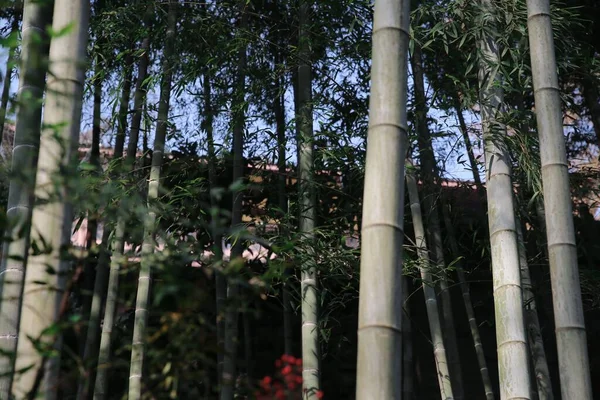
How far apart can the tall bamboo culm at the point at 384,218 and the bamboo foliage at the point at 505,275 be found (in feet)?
3.53

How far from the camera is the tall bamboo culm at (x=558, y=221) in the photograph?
114 inches

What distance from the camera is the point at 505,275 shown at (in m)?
3.25

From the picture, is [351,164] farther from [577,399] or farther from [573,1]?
[573,1]

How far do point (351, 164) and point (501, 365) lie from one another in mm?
1899

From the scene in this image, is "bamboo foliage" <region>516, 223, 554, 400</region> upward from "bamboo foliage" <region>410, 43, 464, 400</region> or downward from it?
downward

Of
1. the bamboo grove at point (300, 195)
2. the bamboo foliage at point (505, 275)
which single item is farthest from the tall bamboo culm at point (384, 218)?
the bamboo foliage at point (505, 275)

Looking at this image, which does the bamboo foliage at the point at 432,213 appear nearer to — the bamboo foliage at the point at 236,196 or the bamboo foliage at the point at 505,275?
the bamboo foliage at the point at 236,196

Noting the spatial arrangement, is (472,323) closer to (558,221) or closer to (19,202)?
(558,221)

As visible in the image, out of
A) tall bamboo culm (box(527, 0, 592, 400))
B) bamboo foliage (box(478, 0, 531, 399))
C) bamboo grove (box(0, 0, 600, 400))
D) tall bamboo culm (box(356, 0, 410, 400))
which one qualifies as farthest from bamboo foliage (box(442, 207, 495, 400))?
tall bamboo culm (box(356, 0, 410, 400))

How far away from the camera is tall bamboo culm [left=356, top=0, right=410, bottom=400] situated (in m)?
2.07

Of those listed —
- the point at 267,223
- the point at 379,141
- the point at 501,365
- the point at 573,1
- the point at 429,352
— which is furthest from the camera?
the point at 429,352

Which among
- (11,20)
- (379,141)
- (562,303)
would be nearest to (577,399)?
(562,303)

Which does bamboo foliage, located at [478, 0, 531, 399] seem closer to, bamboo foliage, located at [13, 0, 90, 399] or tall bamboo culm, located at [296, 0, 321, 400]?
tall bamboo culm, located at [296, 0, 321, 400]

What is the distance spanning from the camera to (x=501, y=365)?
3.17m
